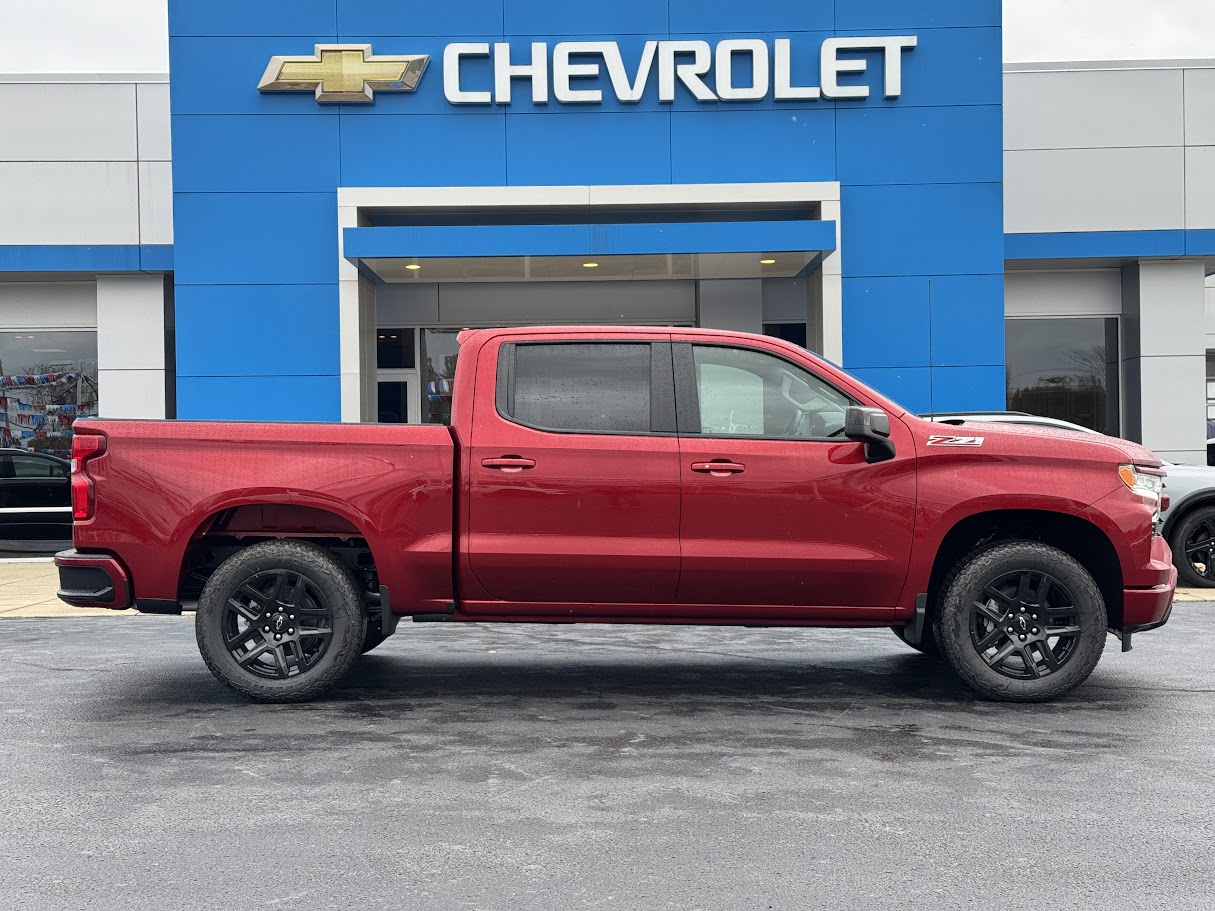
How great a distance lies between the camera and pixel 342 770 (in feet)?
16.6

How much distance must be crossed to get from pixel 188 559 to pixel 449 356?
41.2 ft

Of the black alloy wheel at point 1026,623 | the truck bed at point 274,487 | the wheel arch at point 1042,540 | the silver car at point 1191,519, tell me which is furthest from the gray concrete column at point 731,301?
the truck bed at point 274,487

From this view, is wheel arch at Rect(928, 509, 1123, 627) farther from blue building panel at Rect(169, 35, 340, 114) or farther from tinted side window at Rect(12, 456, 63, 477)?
tinted side window at Rect(12, 456, 63, 477)

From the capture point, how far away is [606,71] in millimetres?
16297

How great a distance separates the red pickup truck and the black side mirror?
28 mm

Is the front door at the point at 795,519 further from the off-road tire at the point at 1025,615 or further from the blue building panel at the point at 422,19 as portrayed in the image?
the blue building panel at the point at 422,19

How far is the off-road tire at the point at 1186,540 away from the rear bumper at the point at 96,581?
9.39 metres

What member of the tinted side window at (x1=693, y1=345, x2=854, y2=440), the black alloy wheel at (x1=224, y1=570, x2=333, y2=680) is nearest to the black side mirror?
the tinted side window at (x1=693, y1=345, x2=854, y2=440)

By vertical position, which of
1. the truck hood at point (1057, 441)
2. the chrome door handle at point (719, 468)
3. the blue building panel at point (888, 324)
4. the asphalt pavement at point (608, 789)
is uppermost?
the blue building panel at point (888, 324)

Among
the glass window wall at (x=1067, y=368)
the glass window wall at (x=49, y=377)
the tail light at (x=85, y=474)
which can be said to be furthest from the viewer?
the glass window wall at (x=1067, y=368)

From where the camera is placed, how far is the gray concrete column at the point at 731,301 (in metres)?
18.3

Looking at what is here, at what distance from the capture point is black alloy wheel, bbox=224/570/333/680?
6.29 metres

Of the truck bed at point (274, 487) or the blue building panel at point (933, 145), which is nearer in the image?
the truck bed at point (274, 487)

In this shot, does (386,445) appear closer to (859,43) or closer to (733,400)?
(733,400)
